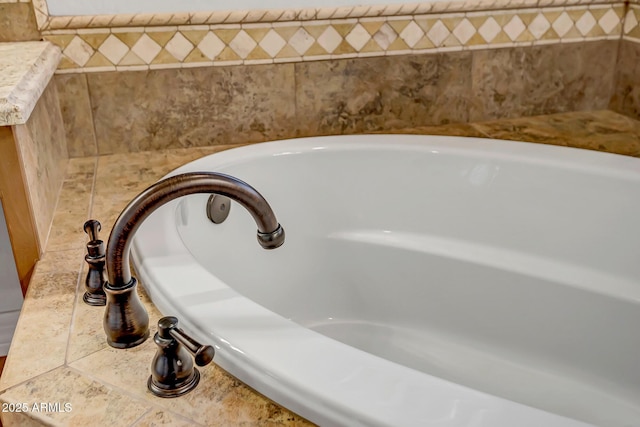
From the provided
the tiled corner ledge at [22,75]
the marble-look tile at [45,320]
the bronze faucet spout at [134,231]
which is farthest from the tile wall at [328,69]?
the bronze faucet spout at [134,231]

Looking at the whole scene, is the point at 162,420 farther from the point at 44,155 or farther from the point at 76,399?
the point at 44,155

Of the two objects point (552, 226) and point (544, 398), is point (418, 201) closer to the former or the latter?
point (552, 226)

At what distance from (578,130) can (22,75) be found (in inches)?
58.1

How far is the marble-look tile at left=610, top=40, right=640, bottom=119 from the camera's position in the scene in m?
1.96

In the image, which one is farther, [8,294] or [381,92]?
[381,92]

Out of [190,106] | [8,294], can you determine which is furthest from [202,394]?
[190,106]

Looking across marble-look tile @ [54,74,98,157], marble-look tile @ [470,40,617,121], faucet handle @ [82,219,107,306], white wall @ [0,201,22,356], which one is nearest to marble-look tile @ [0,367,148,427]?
faucet handle @ [82,219,107,306]

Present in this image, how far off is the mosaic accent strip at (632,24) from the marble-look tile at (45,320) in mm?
1706

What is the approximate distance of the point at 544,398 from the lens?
146cm

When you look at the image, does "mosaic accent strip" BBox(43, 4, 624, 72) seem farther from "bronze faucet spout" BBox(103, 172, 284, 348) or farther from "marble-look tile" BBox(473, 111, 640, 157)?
"bronze faucet spout" BBox(103, 172, 284, 348)

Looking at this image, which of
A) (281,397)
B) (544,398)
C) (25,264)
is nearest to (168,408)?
(281,397)

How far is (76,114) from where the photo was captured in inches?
66.2

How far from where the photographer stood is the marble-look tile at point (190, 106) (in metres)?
1.69

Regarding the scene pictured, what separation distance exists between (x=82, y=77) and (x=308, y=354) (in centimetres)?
113
